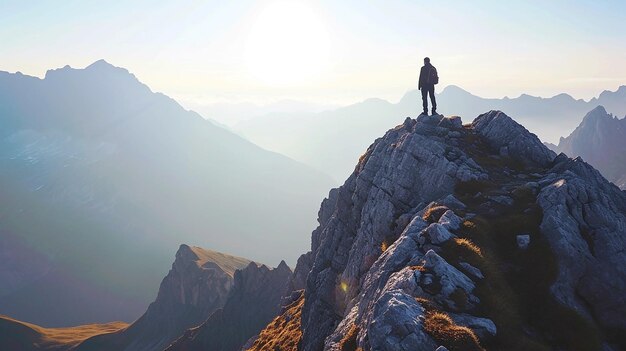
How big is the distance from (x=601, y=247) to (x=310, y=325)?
35008mm

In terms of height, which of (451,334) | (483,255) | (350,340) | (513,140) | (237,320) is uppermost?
(513,140)

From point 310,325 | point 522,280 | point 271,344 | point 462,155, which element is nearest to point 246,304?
point 271,344

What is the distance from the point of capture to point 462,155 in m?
47.8

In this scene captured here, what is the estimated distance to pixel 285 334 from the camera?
223 feet

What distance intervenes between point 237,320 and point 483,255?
176 meters

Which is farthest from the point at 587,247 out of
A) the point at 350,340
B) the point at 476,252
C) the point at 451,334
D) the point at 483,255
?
the point at 350,340

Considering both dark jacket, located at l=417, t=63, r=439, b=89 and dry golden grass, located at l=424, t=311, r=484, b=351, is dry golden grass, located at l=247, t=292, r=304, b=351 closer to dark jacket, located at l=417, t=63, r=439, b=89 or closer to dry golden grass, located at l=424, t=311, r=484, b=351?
dry golden grass, located at l=424, t=311, r=484, b=351

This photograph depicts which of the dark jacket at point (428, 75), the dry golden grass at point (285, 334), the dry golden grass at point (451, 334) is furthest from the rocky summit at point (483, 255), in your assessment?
the dry golden grass at point (285, 334)

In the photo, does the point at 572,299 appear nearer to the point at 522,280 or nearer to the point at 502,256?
the point at 522,280

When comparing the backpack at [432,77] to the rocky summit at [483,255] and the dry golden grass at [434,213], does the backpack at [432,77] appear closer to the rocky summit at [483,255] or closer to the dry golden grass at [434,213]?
the rocky summit at [483,255]

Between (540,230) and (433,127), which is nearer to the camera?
(540,230)

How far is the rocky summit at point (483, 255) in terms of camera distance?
25359 mm

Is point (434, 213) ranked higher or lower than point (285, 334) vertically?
higher

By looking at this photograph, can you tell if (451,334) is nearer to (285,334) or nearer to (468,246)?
(468,246)
